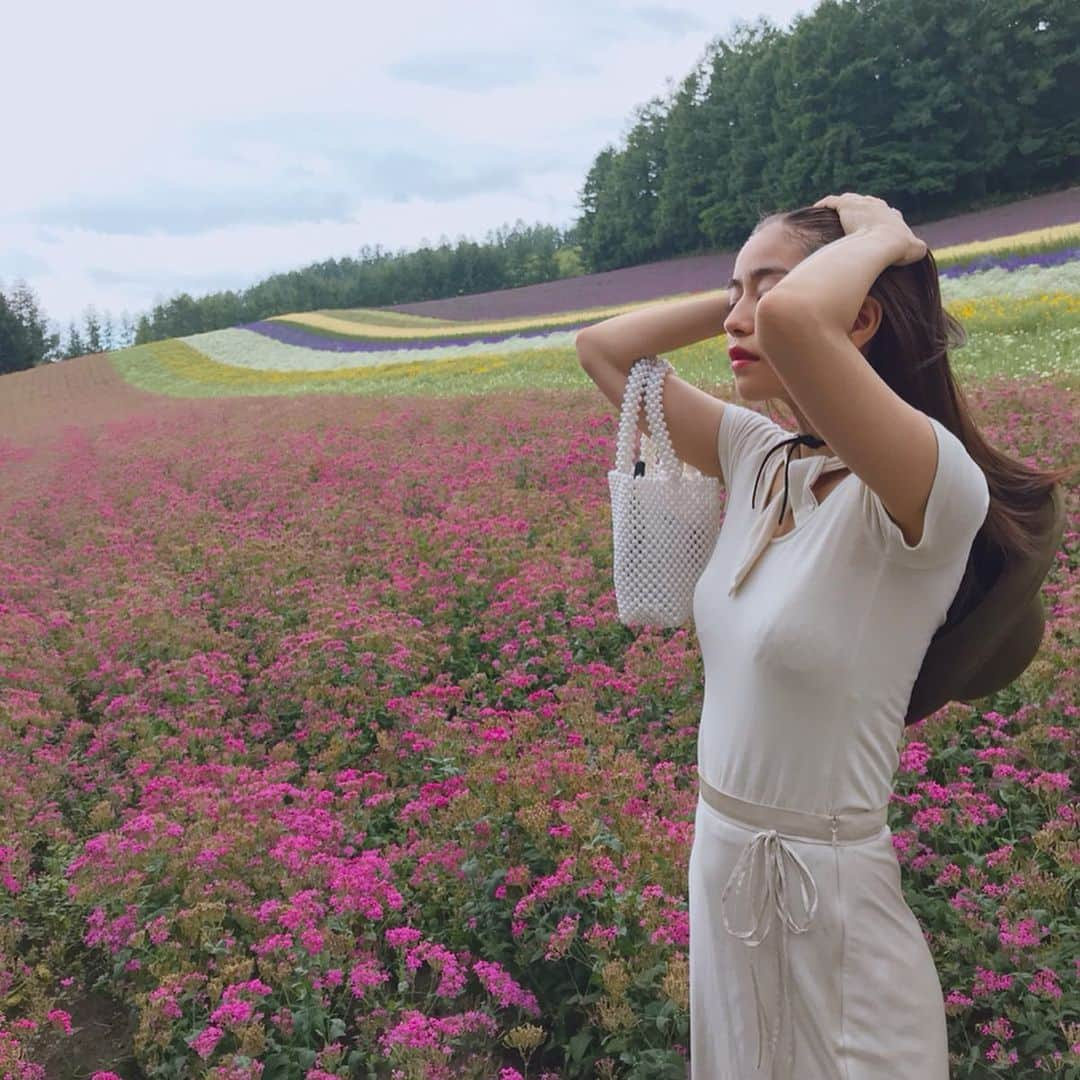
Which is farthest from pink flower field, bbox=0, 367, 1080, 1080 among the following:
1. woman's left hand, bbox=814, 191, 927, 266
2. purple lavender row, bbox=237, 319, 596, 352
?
purple lavender row, bbox=237, 319, 596, 352

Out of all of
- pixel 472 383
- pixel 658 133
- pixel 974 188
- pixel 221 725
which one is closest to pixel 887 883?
pixel 221 725

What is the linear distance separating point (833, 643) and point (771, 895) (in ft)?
1.15

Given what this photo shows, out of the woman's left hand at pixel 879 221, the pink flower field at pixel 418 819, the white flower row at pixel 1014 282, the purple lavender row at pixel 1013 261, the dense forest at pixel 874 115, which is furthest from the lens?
the dense forest at pixel 874 115

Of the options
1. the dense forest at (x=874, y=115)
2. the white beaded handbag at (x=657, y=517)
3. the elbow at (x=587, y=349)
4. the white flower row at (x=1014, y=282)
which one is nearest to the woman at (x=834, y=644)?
Answer: the white beaded handbag at (x=657, y=517)

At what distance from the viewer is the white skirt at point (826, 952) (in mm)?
1341

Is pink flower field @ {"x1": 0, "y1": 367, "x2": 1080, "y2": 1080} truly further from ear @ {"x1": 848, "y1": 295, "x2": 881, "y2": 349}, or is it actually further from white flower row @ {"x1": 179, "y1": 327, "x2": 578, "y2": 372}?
white flower row @ {"x1": 179, "y1": 327, "x2": 578, "y2": 372}

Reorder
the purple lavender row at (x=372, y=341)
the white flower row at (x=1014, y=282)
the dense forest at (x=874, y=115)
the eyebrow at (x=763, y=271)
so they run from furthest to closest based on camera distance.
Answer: the purple lavender row at (x=372, y=341) < the dense forest at (x=874, y=115) < the white flower row at (x=1014, y=282) < the eyebrow at (x=763, y=271)

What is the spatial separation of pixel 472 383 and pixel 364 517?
7941mm

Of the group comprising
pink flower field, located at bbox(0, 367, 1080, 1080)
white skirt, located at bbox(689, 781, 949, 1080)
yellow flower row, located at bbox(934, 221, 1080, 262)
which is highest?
yellow flower row, located at bbox(934, 221, 1080, 262)

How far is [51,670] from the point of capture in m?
5.08

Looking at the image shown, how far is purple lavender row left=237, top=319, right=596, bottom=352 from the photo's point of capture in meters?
20.4

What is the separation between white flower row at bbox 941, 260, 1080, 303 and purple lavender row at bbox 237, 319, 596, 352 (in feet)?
24.0

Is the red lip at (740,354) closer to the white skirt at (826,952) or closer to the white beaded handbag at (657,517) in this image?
the white beaded handbag at (657,517)

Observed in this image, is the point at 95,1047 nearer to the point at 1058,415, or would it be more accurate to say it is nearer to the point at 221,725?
the point at 221,725
